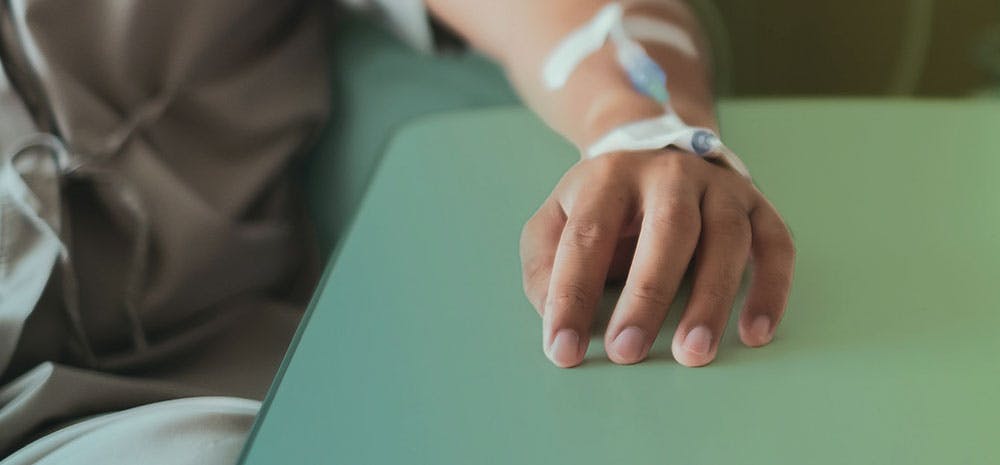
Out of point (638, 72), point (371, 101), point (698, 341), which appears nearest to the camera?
point (698, 341)

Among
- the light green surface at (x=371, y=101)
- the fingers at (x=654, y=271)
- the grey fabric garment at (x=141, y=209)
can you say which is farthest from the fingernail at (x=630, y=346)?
the light green surface at (x=371, y=101)

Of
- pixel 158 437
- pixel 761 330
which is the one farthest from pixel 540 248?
pixel 158 437

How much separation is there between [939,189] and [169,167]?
0.57m

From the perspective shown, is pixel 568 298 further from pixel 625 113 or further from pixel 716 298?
pixel 625 113

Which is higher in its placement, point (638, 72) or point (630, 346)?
point (638, 72)

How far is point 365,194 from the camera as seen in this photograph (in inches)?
25.6

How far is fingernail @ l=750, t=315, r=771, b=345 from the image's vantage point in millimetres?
485

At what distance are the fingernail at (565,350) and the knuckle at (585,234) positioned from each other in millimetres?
61

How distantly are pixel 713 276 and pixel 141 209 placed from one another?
422 millimetres

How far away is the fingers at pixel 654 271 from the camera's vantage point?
1.57 feet

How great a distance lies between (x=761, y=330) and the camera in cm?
49

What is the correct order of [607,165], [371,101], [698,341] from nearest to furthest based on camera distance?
1. [698,341]
2. [607,165]
3. [371,101]

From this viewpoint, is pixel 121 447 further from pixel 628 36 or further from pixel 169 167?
pixel 628 36

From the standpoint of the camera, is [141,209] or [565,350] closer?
[565,350]
